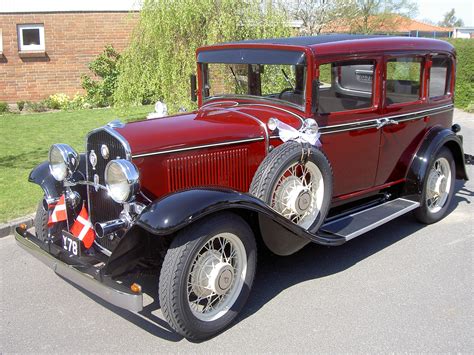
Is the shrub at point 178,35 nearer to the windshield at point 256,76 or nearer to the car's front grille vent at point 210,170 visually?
the windshield at point 256,76

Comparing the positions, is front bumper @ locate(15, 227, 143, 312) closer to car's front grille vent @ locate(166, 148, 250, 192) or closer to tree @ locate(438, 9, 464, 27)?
car's front grille vent @ locate(166, 148, 250, 192)

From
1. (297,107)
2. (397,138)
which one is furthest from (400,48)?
(297,107)

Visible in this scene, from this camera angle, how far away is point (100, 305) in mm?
3555

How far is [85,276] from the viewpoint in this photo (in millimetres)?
3020

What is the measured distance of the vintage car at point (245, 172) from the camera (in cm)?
306

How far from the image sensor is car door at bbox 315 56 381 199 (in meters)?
4.08

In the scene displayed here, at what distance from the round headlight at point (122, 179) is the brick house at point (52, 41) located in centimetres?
1107

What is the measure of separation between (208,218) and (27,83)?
41.1 feet

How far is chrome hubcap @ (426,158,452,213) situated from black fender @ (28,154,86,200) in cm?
340

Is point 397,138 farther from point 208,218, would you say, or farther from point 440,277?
point 208,218

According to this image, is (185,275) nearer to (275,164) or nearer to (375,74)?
(275,164)

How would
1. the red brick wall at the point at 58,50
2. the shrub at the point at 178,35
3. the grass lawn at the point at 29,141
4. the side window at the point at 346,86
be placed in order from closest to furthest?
the side window at the point at 346,86 < the grass lawn at the point at 29,141 < the shrub at the point at 178,35 < the red brick wall at the point at 58,50

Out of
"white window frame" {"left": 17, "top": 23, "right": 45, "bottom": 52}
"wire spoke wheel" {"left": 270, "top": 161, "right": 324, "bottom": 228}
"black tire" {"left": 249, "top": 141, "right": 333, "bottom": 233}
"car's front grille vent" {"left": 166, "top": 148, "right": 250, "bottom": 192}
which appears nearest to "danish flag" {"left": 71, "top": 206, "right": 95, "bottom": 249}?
"car's front grille vent" {"left": 166, "top": 148, "right": 250, "bottom": 192}

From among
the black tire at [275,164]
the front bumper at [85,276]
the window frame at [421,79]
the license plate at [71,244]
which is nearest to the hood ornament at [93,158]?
the license plate at [71,244]
